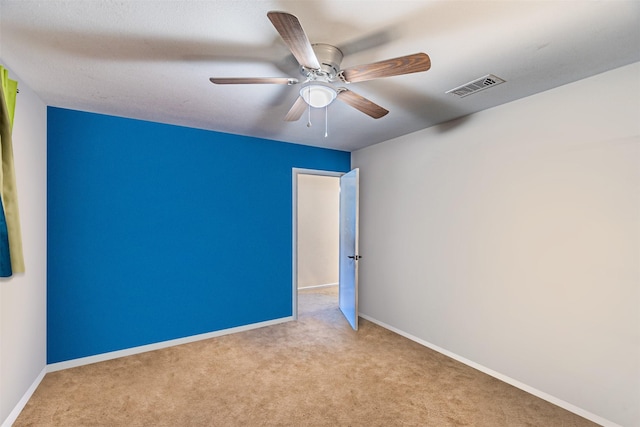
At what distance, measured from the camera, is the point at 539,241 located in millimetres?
2416

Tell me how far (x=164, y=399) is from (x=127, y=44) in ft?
8.25

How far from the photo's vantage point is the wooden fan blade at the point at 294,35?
3.87 ft

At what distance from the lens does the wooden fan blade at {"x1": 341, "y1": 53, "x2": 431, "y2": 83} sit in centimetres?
145

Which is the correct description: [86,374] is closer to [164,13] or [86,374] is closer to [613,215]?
[164,13]

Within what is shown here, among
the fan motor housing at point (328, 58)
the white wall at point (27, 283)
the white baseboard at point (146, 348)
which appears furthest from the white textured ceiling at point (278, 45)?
the white baseboard at point (146, 348)

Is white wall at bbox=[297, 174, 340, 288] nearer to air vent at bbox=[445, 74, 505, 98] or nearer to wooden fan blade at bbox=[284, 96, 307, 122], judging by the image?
wooden fan blade at bbox=[284, 96, 307, 122]

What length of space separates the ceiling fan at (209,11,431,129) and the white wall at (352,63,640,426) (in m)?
1.27

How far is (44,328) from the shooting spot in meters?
2.68

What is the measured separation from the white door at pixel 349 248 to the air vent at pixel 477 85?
1.46 metres

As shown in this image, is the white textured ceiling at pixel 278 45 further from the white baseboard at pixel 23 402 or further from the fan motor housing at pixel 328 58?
the white baseboard at pixel 23 402

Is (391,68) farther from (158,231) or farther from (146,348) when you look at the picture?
(146,348)

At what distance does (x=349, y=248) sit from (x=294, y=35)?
3.11 m

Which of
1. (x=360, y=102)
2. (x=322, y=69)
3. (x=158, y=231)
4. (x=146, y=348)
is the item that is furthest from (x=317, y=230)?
(x=322, y=69)

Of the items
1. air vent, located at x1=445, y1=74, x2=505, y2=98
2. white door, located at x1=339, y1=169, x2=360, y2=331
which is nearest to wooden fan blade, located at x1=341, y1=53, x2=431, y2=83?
air vent, located at x1=445, y1=74, x2=505, y2=98
